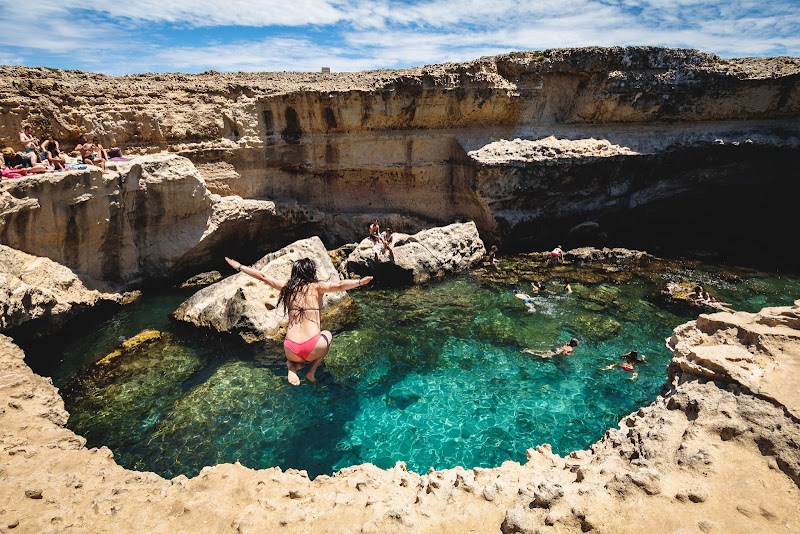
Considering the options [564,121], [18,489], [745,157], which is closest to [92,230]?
[18,489]

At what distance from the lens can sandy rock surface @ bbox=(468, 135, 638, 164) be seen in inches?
650

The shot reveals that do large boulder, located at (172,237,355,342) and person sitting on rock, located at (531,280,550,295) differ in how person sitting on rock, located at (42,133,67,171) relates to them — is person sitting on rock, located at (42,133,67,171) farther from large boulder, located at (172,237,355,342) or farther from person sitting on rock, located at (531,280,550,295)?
person sitting on rock, located at (531,280,550,295)

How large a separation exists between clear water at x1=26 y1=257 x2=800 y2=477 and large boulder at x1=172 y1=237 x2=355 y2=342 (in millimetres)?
398

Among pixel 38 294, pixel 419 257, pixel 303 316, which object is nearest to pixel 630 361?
pixel 419 257

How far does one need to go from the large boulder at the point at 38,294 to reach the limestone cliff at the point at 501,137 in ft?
17.8

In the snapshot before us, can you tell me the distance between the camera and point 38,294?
9.70m

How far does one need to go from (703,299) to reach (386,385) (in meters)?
10.3

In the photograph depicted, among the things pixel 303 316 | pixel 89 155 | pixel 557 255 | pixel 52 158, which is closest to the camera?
pixel 303 316

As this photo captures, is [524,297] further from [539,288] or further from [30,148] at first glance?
[30,148]

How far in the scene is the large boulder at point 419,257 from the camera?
1438 centimetres

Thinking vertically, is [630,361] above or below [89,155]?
below

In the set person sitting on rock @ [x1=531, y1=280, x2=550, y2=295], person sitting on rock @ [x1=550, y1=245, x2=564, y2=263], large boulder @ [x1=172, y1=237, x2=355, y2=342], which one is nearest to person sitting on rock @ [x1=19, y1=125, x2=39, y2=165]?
large boulder @ [x1=172, y1=237, x2=355, y2=342]

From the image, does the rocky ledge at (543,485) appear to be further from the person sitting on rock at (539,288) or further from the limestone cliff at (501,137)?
the limestone cliff at (501,137)

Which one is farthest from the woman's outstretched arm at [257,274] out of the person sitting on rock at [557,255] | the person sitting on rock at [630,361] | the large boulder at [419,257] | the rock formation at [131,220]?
the person sitting on rock at [557,255]
